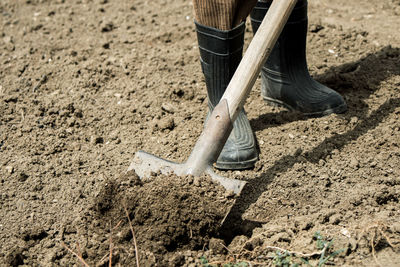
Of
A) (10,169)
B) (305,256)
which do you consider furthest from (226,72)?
(10,169)

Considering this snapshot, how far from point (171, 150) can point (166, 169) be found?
46 centimetres

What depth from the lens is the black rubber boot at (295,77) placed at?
2834mm

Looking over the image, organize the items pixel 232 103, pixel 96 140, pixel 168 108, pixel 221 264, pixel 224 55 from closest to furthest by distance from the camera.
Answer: pixel 221 264 → pixel 232 103 → pixel 224 55 → pixel 96 140 → pixel 168 108

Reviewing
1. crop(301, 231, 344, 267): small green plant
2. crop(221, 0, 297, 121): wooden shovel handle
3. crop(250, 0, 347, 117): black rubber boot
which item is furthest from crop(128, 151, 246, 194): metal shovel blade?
crop(250, 0, 347, 117): black rubber boot

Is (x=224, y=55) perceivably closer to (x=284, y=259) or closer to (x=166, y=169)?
(x=166, y=169)

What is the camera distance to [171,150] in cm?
275

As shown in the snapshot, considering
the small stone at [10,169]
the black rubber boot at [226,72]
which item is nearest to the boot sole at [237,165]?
the black rubber boot at [226,72]

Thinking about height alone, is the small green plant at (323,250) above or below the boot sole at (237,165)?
above

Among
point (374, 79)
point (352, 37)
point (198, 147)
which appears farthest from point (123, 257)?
point (352, 37)

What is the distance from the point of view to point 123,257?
6.71 feet

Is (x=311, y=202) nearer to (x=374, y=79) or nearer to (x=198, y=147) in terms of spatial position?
(x=198, y=147)

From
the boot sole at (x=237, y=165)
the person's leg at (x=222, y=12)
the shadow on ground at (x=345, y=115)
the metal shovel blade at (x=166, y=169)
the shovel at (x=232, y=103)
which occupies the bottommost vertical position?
the shadow on ground at (x=345, y=115)

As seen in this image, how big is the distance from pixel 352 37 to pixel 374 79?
24.2 inches

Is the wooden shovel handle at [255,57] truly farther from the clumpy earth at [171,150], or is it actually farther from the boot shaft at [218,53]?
the clumpy earth at [171,150]
